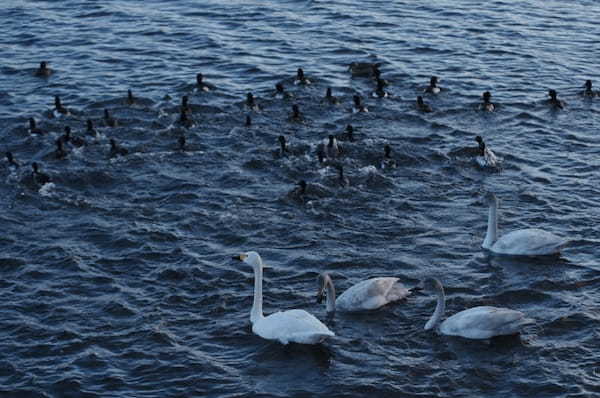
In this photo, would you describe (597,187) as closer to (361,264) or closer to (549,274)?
(549,274)

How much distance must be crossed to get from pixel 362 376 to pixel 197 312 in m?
3.88

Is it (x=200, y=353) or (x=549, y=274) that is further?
(x=549, y=274)

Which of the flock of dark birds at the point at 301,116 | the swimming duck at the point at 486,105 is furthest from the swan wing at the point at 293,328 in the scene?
the swimming duck at the point at 486,105

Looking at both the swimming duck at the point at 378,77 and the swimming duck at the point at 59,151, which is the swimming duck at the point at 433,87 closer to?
the swimming duck at the point at 378,77

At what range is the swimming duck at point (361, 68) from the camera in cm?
3672

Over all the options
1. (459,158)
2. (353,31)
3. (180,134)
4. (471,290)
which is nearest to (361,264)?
(471,290)

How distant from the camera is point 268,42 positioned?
41.2 metres

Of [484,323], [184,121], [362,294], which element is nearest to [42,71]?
[184,121]

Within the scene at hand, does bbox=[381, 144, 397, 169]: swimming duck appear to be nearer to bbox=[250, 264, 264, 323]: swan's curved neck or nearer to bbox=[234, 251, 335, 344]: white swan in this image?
bbox=[250, 264, 264, 323]: swan's curved neck

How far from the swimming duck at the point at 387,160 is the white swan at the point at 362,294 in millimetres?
7232

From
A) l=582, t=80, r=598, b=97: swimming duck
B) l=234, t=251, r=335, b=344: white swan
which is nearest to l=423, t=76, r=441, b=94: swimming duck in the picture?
→ l=582, t=80, r=598, b=97: swimming duck

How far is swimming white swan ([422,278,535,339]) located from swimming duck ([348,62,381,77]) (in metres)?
17.1

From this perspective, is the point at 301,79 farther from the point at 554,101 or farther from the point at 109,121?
the point at 554,101

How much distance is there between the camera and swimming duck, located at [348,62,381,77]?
36719mm
